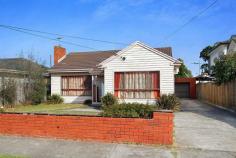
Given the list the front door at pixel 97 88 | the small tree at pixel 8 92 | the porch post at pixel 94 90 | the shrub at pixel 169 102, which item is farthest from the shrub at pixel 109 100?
the small tree at pixel 8 92

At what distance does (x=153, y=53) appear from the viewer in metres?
17.1

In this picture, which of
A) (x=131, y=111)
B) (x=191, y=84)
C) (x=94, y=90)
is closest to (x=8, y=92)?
(x=94, y=90)

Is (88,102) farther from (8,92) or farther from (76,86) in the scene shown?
(8,92)

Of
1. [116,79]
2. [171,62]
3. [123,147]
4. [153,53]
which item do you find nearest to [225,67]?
[171,62]

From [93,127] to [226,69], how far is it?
1063 cm

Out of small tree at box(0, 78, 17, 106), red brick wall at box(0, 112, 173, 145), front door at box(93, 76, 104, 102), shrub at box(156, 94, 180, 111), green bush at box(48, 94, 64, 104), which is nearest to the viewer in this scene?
red brick wall at box(0, 112, 173, 145)

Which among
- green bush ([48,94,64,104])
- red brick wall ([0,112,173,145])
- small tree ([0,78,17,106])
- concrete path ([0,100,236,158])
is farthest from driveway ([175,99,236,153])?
green bush ([48,94,64,104])

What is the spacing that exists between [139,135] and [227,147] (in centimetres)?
241

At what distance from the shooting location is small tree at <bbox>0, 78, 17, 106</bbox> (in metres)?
19.0

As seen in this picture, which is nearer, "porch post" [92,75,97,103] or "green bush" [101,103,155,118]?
"green bush" [101,103,155,118]

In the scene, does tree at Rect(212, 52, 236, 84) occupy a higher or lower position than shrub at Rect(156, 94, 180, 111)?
higher

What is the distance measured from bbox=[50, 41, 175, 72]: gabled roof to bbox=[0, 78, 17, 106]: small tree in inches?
152

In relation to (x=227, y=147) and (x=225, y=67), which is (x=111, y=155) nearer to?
(x=227, y=147)

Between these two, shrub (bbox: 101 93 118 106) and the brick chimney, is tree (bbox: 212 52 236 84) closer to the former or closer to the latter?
shrub (bbox: 101 93 118 106)
